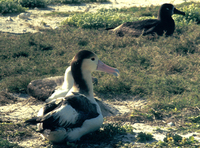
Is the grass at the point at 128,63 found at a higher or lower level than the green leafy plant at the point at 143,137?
higher

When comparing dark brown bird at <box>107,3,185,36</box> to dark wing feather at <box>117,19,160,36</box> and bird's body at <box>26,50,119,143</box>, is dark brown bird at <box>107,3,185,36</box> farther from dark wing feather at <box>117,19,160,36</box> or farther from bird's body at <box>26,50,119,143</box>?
bird's body at <box>26,50,119,143</box>

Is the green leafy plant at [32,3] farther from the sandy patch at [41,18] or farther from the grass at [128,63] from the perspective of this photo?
the grass at [128,63]

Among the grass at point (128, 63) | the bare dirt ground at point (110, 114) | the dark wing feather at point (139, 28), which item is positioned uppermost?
the dark wing feather at point (139, 28)

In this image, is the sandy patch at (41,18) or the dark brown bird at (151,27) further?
the sandy patch at (41,18)

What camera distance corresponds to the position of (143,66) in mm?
7410

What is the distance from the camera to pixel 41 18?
1269 centimetres

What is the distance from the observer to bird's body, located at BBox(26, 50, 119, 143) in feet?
12.3

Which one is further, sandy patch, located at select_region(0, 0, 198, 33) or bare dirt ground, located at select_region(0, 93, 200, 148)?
sandy patch, located at select_region(0, 0, 198, 33)

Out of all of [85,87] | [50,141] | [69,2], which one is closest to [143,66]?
[85,87]

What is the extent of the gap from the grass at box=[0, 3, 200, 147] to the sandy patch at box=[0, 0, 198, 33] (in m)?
0.85

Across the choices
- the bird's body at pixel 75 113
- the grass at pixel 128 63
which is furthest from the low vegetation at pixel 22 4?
the bird's body at pixel 75 113

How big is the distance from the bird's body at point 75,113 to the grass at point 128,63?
34cm

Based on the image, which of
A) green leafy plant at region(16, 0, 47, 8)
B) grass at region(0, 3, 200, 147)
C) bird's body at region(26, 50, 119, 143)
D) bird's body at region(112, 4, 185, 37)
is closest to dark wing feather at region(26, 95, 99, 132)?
bird's body at region(26, 50, 119, 143)

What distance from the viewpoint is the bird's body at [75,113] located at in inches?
147
